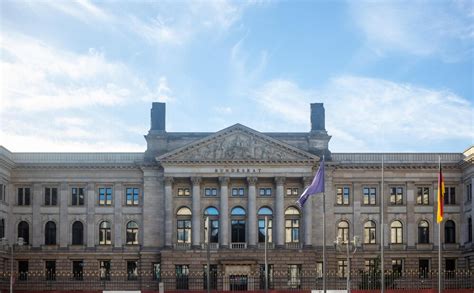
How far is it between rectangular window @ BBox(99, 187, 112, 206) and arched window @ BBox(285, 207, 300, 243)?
18.7 meters

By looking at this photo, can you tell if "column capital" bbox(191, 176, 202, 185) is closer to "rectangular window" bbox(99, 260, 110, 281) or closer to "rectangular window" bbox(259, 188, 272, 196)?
"rectangular window" bbox(259, 188, 272, 196)

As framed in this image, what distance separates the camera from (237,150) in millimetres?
85625

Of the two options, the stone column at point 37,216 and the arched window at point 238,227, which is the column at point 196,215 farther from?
the stone column at point 37,216

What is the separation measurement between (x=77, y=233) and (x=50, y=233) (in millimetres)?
2816

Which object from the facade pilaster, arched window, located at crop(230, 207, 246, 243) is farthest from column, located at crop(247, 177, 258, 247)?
the facade pilaster

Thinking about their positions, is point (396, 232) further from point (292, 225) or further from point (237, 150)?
point (237, 150)

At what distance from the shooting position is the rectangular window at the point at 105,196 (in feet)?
291

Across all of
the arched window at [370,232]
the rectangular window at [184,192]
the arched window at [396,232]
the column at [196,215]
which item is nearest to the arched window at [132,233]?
the rectangular window at [184,192]

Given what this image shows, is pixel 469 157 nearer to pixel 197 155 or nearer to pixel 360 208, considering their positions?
pixel 360 208

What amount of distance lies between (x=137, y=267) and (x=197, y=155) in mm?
13369

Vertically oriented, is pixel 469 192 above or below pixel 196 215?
above

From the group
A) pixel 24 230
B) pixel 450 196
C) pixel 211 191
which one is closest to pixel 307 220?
pixel 211 191

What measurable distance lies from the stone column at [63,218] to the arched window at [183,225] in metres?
11.8

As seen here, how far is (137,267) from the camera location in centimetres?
8731
